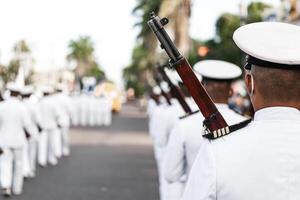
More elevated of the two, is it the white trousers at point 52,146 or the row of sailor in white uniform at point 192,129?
the row of sailor in white uniform at point 192,129

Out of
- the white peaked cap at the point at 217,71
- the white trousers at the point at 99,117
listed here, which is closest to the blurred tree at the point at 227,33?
the white trousers at the point at 99,117

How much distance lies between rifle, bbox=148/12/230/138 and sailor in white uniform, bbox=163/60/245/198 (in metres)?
1.59

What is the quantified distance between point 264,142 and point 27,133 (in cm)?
828

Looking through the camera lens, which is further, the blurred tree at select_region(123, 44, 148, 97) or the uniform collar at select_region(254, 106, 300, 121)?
the blurred tree at select_region(123, 44, 148, 97)

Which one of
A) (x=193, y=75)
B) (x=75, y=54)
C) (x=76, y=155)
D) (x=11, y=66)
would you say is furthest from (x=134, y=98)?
(x=193, y=75)

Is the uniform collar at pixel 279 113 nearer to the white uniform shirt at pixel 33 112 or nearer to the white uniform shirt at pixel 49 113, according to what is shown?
the white uniform shirt at pixel 33 112

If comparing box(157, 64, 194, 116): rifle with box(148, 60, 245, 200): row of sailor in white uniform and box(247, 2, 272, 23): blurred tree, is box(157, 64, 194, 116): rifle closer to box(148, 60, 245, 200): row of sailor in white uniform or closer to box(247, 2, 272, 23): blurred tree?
box(148, 60, 245, 200): row of sailor in white uniform

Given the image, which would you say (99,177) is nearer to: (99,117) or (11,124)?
(11,124)

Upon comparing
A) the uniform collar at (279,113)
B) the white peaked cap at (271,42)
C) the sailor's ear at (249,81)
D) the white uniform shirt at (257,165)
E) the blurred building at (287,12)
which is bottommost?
the blurred building at (287,12)

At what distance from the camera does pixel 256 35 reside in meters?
2.39

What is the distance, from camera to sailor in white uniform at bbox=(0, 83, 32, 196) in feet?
31.6

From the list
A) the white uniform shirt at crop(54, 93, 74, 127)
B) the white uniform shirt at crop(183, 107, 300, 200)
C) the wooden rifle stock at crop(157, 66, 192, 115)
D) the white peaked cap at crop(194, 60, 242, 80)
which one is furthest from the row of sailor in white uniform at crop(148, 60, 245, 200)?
the white uniform shirt at crop(54, 93, 74, 127)

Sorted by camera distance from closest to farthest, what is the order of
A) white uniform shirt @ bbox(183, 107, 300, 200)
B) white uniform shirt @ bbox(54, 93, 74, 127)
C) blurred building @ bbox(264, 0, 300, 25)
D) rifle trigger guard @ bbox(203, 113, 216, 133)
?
white uniform shirt @ bbox(183, 107, 300, 200), rifle trigger guard @ bbox(203, 113, 216, 133), white uniform shirt @ bbox(54, 93, 74, 127), blurred building @ bbox(264, 0, 300, 25)

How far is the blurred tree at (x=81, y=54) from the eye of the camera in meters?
118
